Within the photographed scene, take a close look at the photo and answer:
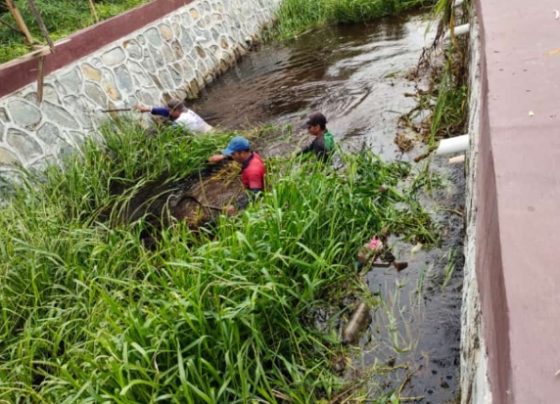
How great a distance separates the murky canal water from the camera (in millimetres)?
3064

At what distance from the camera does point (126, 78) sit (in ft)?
25.1

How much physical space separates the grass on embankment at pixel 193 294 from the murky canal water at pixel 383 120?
322 millimetres

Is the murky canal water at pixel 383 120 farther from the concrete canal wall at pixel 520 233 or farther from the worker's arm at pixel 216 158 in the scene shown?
the worker's arm at pixel 216 158

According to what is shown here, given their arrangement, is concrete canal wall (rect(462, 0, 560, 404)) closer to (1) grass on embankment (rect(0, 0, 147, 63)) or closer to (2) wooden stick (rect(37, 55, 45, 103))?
(2) wooden stick (rect(37, 55, 45, 103))

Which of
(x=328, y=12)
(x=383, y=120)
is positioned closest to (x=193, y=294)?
(x=383, y=120)

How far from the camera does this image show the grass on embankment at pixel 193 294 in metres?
2.72

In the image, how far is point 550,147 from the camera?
1.51 meters

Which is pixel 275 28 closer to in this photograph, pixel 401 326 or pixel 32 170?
pixel 32 170

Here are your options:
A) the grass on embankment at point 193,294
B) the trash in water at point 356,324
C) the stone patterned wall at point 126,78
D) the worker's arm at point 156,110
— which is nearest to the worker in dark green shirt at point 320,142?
the grass on embankment at point 193,294

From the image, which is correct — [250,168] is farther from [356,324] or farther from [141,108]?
[141,108]

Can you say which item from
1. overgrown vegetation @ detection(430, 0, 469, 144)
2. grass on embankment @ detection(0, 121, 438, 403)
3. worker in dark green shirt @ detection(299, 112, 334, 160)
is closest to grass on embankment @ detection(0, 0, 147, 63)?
grass on embankment @ detection(0, 121, 438, 403)

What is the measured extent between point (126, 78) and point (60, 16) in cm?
217

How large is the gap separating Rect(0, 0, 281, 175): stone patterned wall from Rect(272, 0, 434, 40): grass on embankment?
90 cm

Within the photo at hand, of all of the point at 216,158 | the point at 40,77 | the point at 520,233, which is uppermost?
the point at 40,77
